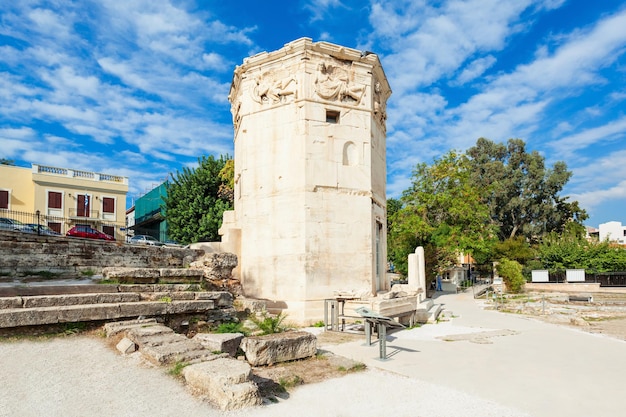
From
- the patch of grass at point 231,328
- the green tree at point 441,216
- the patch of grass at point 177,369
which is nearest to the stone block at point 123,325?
the patch of grass at point 231,328

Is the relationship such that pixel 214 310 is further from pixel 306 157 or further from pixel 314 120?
pixel 314 120

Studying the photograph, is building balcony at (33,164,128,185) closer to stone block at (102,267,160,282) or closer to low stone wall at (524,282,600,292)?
stone block at (102,267,160,282)

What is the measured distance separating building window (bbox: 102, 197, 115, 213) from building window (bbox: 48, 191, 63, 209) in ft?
10.7

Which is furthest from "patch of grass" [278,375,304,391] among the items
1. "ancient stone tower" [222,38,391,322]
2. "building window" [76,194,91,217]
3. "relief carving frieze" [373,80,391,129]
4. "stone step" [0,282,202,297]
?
"building window" [76,194,91,217]

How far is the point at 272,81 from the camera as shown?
1307cm

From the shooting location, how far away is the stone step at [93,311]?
235 inches

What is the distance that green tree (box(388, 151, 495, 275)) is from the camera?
26.0m

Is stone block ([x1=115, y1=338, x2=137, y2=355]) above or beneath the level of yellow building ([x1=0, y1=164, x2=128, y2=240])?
beneath

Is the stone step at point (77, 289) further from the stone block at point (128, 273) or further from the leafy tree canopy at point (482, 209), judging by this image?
the leafy tree canopy at point (482, 209)

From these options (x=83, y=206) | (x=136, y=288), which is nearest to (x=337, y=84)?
(x=136, y=288)

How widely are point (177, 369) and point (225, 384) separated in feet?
3.28

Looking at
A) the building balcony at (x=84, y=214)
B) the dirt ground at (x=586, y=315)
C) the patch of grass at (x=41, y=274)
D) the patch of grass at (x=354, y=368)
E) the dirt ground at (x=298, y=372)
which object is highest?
the building balcony at (x=84, y=214)

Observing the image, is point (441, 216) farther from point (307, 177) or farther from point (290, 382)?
point (290, 382)

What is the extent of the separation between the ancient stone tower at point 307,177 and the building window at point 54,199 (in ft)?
87.7
